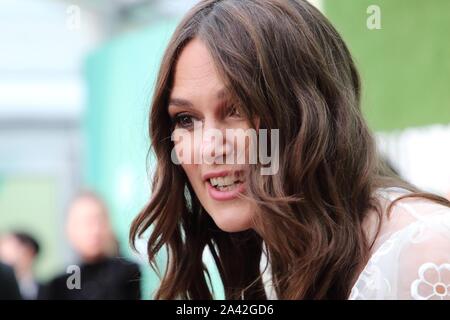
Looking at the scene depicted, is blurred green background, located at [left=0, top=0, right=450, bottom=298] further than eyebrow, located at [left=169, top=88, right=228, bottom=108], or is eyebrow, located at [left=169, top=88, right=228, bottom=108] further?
blurred green background, located at [left=0, top=0, right=450, bottom=298]

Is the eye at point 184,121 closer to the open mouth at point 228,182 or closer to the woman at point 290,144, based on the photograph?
the woman at point 290,144

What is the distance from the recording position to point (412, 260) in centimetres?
142

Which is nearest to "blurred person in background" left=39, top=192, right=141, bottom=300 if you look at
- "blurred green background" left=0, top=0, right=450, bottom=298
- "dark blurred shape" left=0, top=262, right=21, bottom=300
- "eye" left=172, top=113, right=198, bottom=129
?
"blurred green background" left=0, top=0, right=450, bottom=298

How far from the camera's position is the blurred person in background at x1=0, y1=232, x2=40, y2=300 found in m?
5.51

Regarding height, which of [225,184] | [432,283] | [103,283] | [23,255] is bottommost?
[23,255]

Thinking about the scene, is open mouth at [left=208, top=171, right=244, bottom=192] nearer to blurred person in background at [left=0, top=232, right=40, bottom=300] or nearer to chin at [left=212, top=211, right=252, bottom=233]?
chin at [left=212, top=211, right=252, bottom=233]

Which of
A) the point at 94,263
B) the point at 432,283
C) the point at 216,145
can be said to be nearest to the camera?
the point at 432,283

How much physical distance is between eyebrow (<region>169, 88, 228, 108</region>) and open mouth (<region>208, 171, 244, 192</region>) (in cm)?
17

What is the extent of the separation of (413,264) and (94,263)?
7.97 ft

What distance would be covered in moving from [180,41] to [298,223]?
51 cm

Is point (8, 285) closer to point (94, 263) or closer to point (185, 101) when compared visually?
point (185, 101)

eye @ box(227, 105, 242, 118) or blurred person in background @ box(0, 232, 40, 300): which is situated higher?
eye @ box(227, 105, 242, 118)

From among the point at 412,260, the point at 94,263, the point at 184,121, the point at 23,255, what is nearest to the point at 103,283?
the point at 94,263

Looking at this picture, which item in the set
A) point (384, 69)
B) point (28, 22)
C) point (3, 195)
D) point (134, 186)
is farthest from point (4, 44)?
point (384, 69)
